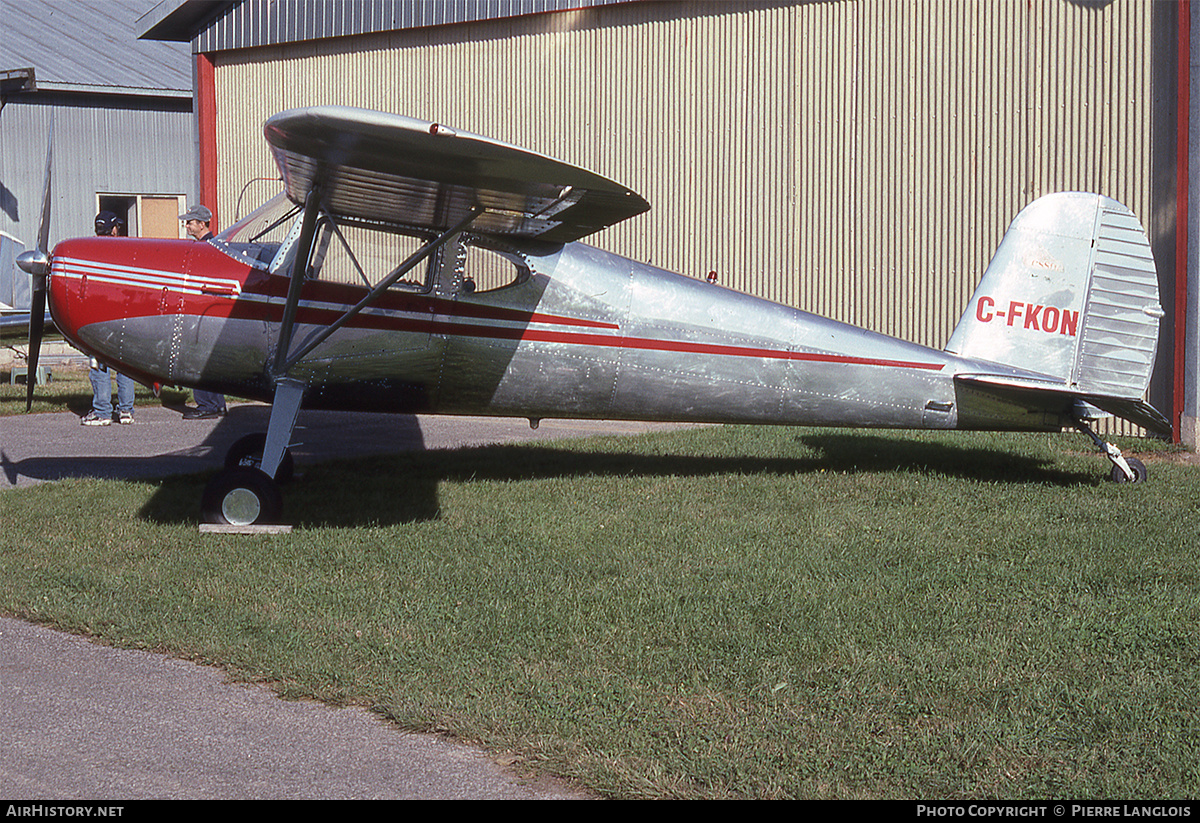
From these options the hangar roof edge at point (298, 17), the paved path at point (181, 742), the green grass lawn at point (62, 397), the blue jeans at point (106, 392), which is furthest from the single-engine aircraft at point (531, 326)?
the hangar roof edge at point (298, 17)

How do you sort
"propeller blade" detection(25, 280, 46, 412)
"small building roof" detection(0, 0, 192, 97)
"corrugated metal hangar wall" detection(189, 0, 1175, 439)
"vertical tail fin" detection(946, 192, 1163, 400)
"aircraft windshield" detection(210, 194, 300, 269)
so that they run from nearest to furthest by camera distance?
"aircraft windshield" detection(210, 194, 300, 269) < "propeller blade" detection(25, 280, 46, 412) < "vertical tail fin" detection(946, 192, 1163, 400) < "corrugated metal hangar wall" detection(189, 0, 1175, 439) < "small building roof" detection(0, 0, 192, 97)

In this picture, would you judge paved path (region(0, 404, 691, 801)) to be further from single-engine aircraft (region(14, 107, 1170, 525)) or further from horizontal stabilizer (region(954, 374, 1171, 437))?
horizontal stabilizer (region(954, 374, 1171, 437))

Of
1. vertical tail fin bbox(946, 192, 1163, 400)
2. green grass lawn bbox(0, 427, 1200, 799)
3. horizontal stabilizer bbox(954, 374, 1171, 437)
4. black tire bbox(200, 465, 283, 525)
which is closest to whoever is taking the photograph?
green grass lawn bbox(0, 427, 1200, 799)

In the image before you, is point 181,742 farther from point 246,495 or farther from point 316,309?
point 316,309

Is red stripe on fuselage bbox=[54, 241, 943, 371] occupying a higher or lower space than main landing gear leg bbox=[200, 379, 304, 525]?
higher

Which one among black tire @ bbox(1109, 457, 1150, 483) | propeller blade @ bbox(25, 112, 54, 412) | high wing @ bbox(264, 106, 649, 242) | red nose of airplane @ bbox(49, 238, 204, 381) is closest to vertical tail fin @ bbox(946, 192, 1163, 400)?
black tire @ bbox(1109, 457, 1150, 483)

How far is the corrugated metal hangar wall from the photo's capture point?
10.9 meters

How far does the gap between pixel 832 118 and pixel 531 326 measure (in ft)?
20.0

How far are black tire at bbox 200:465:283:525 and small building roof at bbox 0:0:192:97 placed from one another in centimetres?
1578

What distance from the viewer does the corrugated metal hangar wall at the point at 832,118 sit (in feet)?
35.7

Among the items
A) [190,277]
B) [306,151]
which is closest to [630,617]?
[306,151]

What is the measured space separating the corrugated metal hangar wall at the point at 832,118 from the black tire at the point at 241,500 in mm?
7531

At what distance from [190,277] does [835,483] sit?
4.76m

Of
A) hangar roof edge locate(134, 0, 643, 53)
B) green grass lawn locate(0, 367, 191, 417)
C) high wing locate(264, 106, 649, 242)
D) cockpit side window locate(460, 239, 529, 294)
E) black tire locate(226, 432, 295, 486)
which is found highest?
hangar roof edge locate(134, 0, 643, 53)
